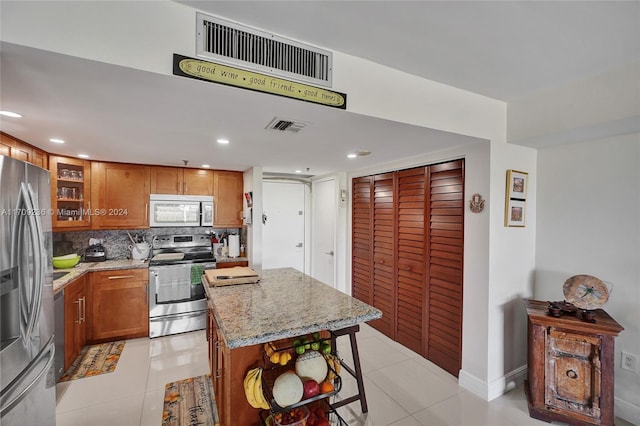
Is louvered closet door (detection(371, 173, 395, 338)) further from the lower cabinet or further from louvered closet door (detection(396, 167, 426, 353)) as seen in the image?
the lower cabinet

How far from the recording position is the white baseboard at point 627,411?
201cm

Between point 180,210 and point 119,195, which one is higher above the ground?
point 119,195

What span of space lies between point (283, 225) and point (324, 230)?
0.73 meters

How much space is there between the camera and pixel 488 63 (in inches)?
66.7

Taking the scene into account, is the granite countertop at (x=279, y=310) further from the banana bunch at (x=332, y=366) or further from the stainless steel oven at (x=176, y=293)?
the stainless steel oven at (x=176, y=293)

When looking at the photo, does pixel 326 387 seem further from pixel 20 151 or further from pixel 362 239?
pixel 20 151

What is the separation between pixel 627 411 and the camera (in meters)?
2.05

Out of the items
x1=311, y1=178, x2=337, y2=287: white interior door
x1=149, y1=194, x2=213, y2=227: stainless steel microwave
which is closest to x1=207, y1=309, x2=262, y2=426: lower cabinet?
x1=149, y1=194, x2=213, y2=227: stainless steel microwave

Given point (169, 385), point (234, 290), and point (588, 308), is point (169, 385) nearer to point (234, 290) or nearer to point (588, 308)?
point (234, 290)

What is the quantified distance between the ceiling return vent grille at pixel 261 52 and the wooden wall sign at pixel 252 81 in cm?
3

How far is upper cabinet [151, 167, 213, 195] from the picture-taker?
3.61 m

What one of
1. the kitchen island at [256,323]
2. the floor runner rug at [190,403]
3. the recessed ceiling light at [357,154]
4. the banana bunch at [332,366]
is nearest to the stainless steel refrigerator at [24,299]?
the floor runner rug at [190,403]

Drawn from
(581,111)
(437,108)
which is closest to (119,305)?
(437,108)

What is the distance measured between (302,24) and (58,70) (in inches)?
40.8
